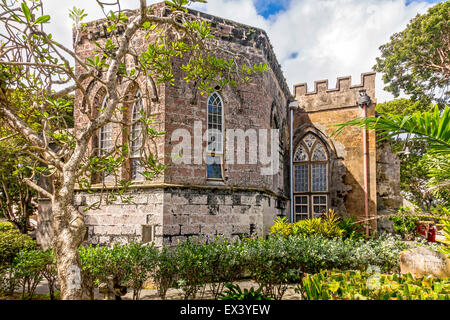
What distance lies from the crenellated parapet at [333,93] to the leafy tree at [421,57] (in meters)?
3.82

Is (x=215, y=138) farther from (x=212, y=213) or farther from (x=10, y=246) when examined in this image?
(x=10, y=246)

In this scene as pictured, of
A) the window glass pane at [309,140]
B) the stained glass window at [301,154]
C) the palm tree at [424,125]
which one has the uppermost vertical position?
the window glass pane at [309,140]

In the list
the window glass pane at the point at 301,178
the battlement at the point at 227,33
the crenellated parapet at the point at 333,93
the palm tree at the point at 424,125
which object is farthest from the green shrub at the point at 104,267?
the crenellated parapet at the point at 333,93

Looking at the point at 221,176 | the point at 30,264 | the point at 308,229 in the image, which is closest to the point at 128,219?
the point at 30,264

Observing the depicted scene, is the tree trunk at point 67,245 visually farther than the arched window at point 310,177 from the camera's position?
No

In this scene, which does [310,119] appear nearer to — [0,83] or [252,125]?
[252,125]

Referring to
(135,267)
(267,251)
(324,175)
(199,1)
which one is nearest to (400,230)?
(324,175)

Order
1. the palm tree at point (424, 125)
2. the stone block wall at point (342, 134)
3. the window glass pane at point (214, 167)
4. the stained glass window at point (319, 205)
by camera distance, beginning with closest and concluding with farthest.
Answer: the palm tree at point (424, 125)
the window glass pane at point (214, 167)
the stone block wall at point (342, 134)
the stained glass window at point (319, 205)

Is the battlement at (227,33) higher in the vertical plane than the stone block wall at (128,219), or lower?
higher

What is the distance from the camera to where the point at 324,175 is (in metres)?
14.0

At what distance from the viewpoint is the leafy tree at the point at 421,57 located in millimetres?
13891

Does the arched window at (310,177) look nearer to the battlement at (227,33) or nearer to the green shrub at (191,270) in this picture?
the battlement at (227,33)

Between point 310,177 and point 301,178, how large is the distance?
1.45 feet

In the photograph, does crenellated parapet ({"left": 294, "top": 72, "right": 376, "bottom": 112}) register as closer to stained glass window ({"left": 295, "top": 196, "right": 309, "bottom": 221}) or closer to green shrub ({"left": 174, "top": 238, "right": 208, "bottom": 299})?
stained glass window ({"left": 295, "top": 196, "right": 309, "bottom": 221})
